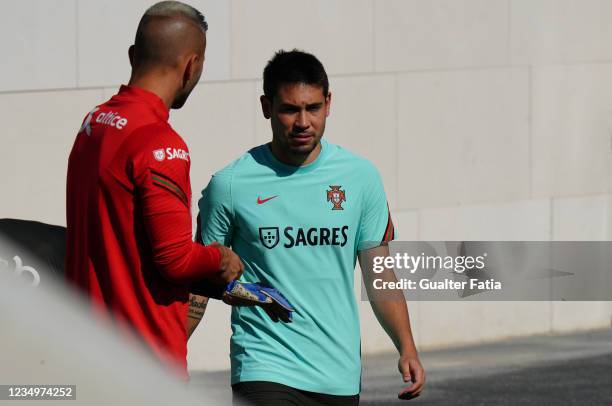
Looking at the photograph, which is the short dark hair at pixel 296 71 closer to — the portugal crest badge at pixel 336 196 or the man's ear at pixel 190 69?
the portugal crest badge at pixel 336 196

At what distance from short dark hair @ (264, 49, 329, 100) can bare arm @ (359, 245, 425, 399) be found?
663 millimetres

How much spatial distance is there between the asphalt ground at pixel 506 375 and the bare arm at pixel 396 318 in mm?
3191

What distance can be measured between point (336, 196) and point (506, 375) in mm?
5133

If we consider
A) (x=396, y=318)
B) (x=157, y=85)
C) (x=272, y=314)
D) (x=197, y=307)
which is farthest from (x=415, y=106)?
(x=157, y=85)

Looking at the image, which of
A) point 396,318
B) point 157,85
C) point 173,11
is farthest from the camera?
point 396,318

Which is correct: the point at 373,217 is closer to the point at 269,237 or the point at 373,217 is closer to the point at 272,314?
the point at 269,237

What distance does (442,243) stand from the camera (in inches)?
422

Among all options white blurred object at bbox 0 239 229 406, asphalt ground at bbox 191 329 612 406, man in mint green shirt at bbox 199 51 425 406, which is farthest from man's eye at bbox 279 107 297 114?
asphalt ground at bbox 191 329 612 406

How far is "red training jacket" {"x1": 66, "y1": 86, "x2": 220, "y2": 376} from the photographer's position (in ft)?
12.3

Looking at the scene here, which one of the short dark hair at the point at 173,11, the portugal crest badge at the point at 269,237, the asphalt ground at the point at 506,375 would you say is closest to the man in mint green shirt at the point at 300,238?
the portugal crest badge at the point at 269,237

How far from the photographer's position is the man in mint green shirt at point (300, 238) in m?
5.05

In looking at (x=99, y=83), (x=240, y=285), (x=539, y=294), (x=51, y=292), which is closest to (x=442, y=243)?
(x=539, y=294)

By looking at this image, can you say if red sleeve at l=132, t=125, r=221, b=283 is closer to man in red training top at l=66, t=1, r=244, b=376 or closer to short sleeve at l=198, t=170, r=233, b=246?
man in red training top at l=66, t=1, r=244, b=376

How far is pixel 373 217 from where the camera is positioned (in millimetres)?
5238
